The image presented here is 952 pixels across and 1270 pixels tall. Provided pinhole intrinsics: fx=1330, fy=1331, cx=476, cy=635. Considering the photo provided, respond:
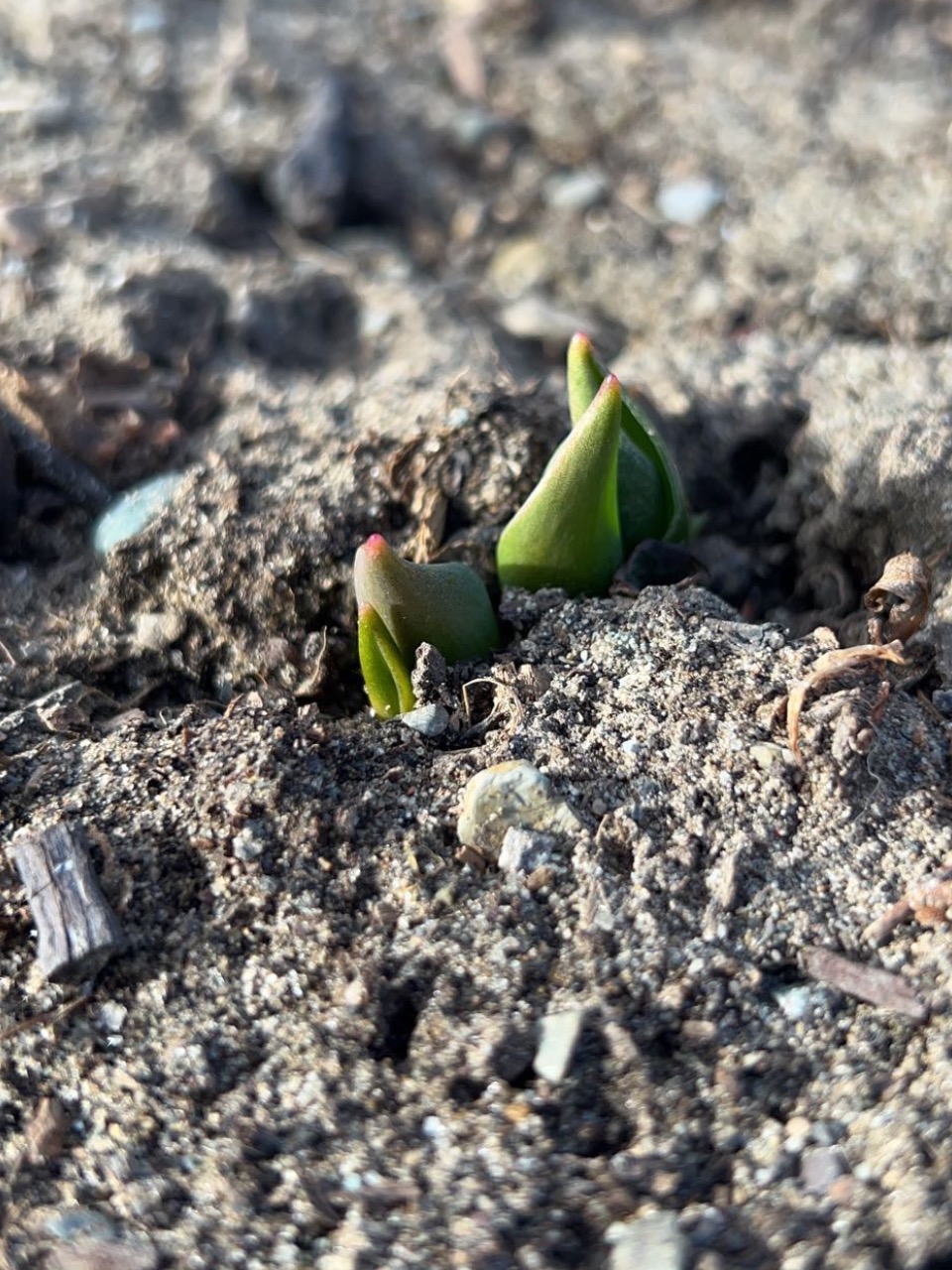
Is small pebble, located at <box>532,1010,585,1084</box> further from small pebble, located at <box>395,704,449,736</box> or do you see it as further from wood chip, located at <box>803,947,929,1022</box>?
small pebble, located at <box>395,704,449,736</box>

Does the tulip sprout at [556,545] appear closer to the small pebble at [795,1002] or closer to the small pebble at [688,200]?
the small pebble at [795,1002]

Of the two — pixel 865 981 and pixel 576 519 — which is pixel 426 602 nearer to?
pixel 576 519

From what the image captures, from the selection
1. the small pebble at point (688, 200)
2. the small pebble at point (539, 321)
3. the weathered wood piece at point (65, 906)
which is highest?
the weathered wood piece at point (65, 906)

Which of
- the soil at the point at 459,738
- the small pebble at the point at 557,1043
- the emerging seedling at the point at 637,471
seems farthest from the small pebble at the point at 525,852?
the emerging seedling at the point at 637,471

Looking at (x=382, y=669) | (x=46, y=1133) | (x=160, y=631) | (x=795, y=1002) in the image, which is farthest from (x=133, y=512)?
(x=795, y=1002)

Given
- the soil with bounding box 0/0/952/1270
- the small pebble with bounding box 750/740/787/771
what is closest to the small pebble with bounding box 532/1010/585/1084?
the soil with bounding box 0/0/952/1270

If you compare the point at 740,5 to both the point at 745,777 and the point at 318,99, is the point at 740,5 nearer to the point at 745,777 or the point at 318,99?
the point at 318,99
